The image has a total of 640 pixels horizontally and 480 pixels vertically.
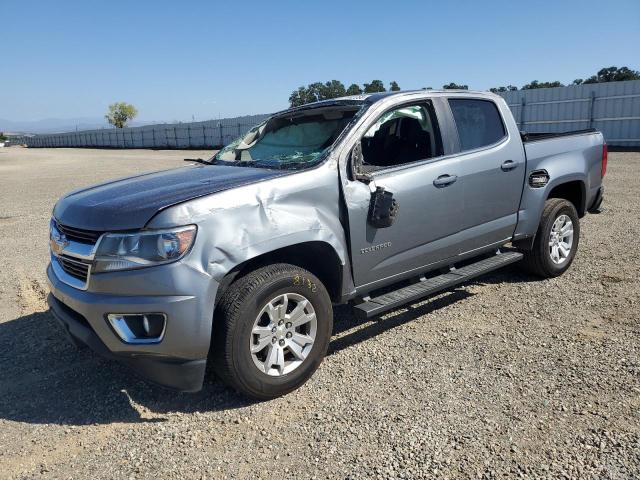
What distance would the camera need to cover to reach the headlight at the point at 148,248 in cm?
290

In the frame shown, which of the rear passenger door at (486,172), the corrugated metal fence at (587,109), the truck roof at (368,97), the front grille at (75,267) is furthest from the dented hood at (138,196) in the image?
the corrugated metal fence at (587,109)

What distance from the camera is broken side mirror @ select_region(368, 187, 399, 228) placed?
12.0 feet

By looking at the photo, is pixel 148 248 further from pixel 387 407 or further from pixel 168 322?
pixel 387 407

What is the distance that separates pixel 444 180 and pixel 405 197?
18.7 inches

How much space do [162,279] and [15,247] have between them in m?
6.06

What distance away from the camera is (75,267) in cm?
324

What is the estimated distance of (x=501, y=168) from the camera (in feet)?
15.3

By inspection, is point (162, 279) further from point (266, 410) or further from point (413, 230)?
point (413, 230)

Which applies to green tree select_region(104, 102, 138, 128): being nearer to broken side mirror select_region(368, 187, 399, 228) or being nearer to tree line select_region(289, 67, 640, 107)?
tree line select_region(289, 67, 640, 107)

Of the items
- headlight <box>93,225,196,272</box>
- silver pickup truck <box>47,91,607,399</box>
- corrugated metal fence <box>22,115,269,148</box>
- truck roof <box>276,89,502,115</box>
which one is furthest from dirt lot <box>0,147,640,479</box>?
corrugated metal fence <box>22,115,269,148</box>

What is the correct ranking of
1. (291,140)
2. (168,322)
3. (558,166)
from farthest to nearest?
1. (558,166)
2. (291,140)
3. (168,322)

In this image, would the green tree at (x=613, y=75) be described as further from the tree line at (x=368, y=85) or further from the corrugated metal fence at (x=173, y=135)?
the corrugated metal fence at (x=173, y=135)

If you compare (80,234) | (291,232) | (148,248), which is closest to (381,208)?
(291,232)

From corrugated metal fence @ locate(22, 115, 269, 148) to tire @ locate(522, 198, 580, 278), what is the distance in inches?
874
